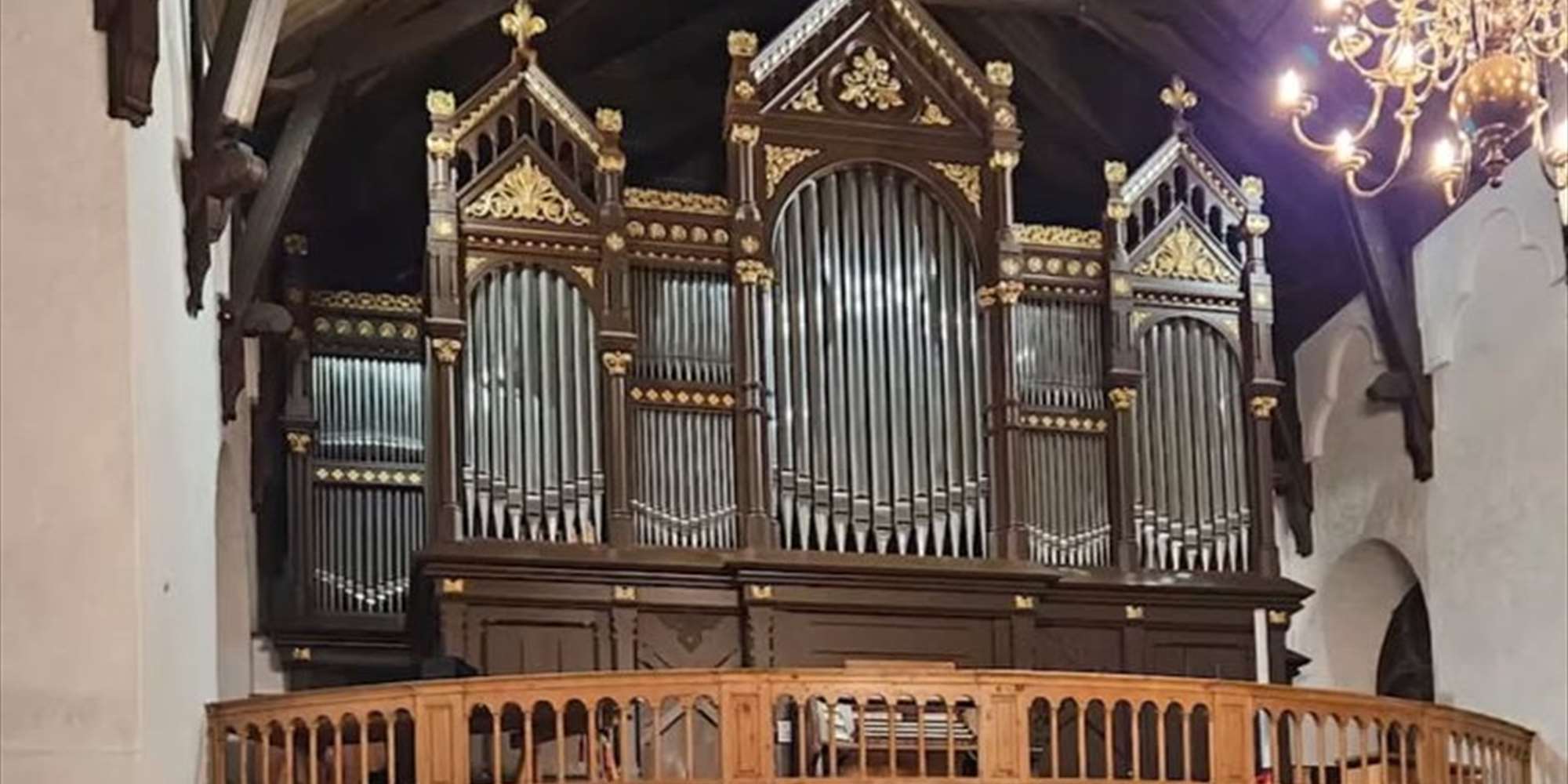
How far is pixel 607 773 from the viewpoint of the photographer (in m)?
12.4

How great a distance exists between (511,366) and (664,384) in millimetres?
873

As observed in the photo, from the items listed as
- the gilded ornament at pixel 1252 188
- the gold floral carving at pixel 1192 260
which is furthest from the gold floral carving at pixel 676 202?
the gilded ornament at pixel 1252 188

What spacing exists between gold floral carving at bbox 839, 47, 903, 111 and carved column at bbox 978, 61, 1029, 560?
0.58 metres

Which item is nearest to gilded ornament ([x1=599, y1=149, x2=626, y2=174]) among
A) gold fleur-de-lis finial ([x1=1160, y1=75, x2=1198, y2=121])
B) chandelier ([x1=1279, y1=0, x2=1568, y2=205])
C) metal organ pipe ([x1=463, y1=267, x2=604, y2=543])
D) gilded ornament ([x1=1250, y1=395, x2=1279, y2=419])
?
metal organ pipe ([x1=463, y1=267, x2=604, y2=543])

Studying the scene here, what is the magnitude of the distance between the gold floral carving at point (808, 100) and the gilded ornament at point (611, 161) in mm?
1114

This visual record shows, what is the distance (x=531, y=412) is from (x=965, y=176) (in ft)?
9.99

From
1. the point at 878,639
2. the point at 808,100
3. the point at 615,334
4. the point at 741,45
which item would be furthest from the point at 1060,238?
the point at 615,334

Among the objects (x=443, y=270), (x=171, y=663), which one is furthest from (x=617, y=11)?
(x=171, y=663)

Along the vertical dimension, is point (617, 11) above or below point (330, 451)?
above

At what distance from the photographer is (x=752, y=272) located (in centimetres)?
1491

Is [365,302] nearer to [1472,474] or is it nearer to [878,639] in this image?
[878,639]

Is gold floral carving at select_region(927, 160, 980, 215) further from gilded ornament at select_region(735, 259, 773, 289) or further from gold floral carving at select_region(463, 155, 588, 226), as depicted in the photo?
gold floral carving at select_region(463, 155, 588, 226)

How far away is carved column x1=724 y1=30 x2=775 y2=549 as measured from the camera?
573 inches

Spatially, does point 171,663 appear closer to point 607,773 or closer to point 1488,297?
point 607,773
